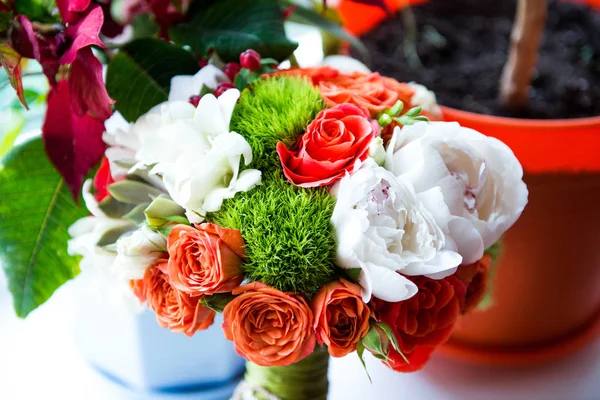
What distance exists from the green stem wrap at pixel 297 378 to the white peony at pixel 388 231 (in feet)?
0.49

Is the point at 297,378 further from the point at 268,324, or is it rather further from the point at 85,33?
the point at 85,33

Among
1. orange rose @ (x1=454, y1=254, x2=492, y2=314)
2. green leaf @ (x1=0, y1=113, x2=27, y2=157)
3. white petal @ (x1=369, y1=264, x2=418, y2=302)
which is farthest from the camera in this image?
green leaf @ (x1=0, y1=113, x2=27, y2=157)

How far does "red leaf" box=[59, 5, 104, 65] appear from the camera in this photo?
16.0 inches

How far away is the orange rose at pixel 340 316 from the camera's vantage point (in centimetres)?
38

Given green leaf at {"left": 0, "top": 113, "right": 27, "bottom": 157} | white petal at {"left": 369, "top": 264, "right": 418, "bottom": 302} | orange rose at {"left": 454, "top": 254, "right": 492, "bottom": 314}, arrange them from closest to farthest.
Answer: white petal at {"left": 369, "top": 264, "right": 418, "bottom": 302} → orange rose at {"left": 454, "top": 254, "right": 492, "bottom": 314} → green leaf at {"left": 0, "top": 113, "right": 27, "bottom": 157}

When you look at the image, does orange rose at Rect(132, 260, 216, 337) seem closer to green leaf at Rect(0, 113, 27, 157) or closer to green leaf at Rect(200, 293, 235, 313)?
green leaf at Rect(200, 293, 235, 313)

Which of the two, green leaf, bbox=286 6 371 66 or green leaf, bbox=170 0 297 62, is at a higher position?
green leaf, bbox=170 0 297 62

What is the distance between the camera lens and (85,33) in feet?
1.36

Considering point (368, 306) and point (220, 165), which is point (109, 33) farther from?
point (368, 306)

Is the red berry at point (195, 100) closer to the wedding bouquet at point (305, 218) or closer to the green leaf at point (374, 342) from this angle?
the wedding bouquet at point (305, 218)

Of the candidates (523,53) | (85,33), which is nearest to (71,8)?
(85,33)

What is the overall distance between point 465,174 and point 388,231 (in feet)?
0.25

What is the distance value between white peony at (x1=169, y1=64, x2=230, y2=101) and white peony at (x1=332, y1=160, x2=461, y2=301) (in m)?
0.13

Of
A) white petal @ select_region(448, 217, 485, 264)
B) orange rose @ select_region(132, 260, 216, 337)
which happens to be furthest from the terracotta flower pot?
orange rose @ select_region(132, 260, 216, 337)
